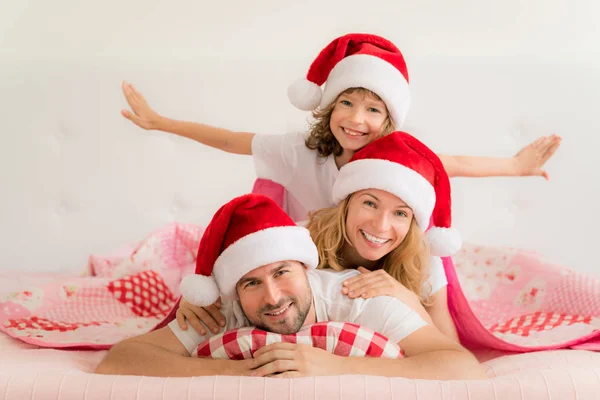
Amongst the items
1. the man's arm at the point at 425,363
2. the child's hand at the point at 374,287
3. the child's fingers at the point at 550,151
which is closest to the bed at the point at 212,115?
the child's fingers at the point at 550,151

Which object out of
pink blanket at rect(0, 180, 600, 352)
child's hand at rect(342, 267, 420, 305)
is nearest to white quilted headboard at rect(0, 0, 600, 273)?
pink blanket at rect(0, 180, 600, 352)

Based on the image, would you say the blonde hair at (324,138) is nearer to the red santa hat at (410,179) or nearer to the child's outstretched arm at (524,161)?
the red santa hat at (410,179)

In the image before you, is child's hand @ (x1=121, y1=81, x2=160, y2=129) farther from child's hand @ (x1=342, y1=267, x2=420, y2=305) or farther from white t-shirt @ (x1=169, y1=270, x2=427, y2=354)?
child's hand @ (x1=342, y1=267, x2=420, y2=305)

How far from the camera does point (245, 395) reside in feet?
3.79

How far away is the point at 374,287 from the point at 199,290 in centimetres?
36

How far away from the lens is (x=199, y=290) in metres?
1.37

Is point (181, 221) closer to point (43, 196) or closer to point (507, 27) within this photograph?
point (43, 196)

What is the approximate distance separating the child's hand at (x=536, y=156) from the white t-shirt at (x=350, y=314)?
3.23 ft

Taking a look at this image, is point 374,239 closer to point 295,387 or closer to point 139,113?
point 295,387

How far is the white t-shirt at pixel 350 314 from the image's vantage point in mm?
1396

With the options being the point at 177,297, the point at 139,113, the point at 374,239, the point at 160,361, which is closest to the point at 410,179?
the point at 374,239

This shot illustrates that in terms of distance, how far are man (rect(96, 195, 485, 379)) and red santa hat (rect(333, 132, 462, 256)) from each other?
24cm

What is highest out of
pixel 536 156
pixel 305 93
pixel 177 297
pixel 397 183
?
pixel 305 93

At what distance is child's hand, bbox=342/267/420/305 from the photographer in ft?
4.75
